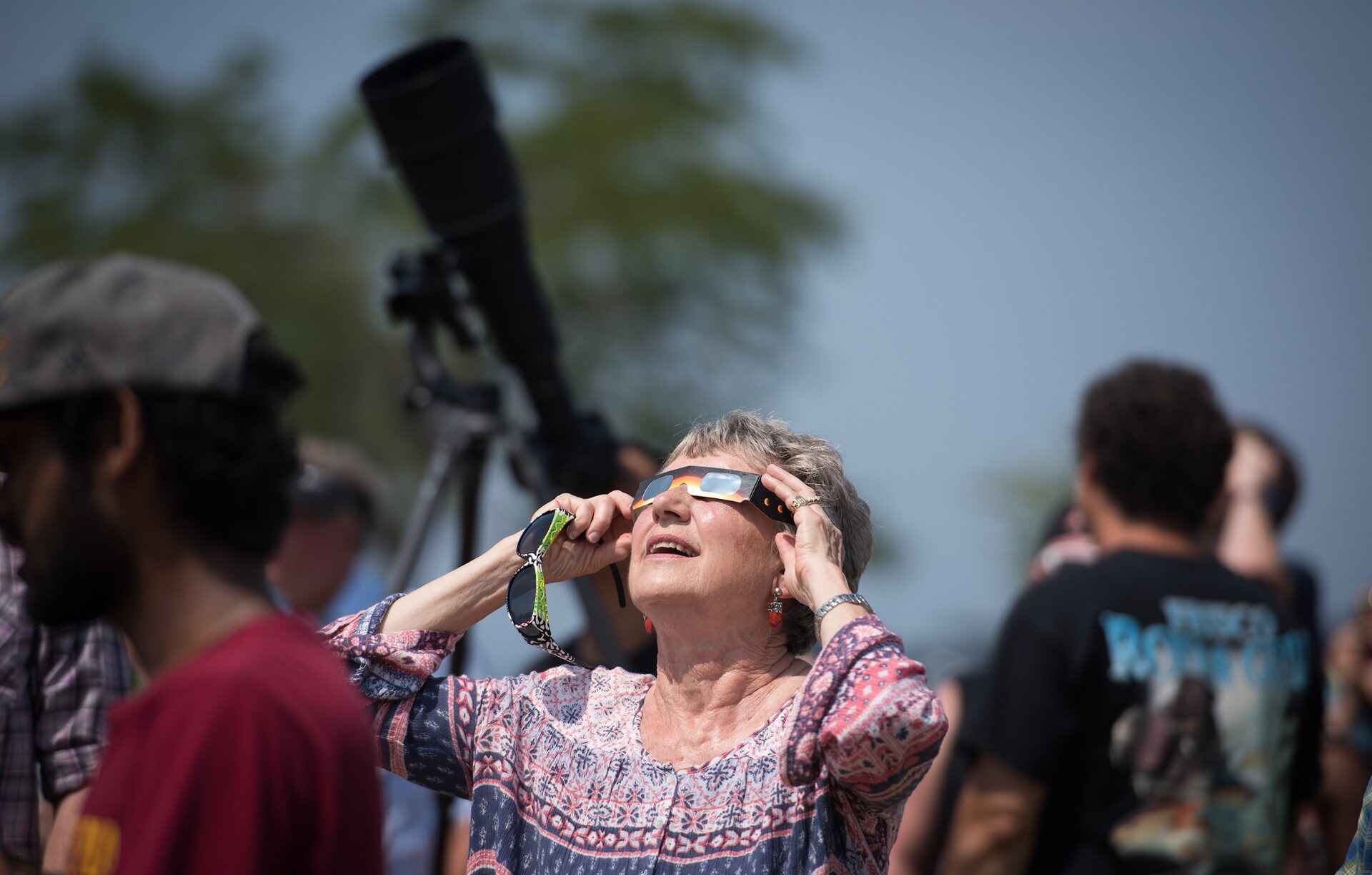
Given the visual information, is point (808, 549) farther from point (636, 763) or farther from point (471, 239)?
point (471, 239)

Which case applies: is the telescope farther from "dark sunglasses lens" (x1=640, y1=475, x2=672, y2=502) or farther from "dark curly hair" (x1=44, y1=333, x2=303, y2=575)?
"dark curly hair" (x1=44, y1=333, x2=303, y2=575)

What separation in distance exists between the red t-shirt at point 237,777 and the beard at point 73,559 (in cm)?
13

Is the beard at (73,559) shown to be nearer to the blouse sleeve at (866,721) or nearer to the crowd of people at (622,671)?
the crowd of people at (622,671)

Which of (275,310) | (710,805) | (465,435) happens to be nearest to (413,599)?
(710,805)

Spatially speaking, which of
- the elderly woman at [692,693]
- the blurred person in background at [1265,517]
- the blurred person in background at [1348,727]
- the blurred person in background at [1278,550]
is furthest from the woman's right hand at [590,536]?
the blurred person in background at [1348,727]

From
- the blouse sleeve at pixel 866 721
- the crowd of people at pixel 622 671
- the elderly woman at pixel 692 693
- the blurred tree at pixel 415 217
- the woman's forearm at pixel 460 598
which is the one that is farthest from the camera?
the blurred tree at pixel 415 217

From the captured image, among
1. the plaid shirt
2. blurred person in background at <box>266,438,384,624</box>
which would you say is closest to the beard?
the plaid shirt

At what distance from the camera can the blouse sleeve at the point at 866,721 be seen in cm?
→ 209

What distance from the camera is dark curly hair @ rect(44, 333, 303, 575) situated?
1.52m

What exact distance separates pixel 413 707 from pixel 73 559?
42.6 inches

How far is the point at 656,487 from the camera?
103 inches

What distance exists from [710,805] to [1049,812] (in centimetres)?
117

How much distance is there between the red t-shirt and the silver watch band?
3.21 feet

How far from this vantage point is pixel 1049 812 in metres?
3.14
